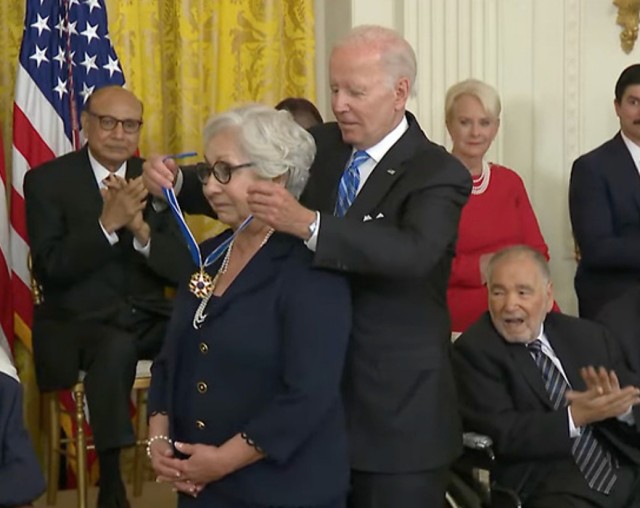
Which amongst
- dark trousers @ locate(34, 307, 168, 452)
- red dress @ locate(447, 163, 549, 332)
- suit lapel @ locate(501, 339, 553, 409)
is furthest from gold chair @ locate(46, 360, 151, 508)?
suit lapel @ locate(501, 339, 553, 409)

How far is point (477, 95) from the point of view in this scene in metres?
4.95

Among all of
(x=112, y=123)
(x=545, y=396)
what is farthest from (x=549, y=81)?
(x=545, y=396)

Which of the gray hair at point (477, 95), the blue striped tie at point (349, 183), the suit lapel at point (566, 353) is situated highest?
the gray hair at point (477, 95)

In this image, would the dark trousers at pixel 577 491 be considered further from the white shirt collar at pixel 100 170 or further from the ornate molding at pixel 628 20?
the ornate molding at pixel 628 20

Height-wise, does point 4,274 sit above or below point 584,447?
above

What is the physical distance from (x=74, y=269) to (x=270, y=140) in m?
1.93

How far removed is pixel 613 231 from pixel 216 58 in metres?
1.96

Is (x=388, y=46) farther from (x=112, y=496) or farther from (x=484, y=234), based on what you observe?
(x=112, y=496)

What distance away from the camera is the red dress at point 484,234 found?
471cm

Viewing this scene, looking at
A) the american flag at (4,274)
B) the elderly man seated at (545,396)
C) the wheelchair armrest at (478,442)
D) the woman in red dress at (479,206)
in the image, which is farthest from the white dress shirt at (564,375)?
the american flag at (4,274)

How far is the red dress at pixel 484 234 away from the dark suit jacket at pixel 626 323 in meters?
0.74

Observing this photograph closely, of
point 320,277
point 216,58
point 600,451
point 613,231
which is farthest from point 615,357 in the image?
point 216,58

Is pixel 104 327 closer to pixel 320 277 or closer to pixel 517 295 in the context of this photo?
pixel 517 295

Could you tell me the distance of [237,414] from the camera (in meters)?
2.64
